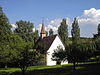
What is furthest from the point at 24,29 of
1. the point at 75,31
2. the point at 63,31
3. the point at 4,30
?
the point at 4,30

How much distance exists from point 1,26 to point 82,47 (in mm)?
22712

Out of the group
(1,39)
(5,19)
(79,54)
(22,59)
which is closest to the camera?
(22,59)

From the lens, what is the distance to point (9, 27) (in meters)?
48.1

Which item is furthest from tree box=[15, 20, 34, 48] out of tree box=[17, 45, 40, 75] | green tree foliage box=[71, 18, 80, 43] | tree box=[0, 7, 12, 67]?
tree box=[17, 45, 40, 75]

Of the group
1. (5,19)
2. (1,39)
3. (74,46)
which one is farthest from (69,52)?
(5,19)

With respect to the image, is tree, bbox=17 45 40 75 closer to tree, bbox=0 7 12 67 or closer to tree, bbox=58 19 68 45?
tree, bbox=0 7 12 67

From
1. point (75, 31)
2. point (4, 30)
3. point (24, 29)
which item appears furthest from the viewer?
point (75, 31)

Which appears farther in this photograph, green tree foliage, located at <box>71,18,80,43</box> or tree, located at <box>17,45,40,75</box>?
green tree foliage, located at <box>71,18,80,43</box>

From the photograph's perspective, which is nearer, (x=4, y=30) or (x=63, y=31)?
(x=4, y=30)

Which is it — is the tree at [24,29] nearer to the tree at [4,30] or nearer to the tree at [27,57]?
the tree at [4,30]

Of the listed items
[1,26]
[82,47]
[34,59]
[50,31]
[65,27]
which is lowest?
[34,59]

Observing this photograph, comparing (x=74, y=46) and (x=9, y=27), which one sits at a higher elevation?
(x=9, y=27)

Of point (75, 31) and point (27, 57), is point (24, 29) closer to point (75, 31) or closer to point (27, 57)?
point (75, 31)

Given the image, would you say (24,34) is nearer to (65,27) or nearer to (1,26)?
(65,27)
